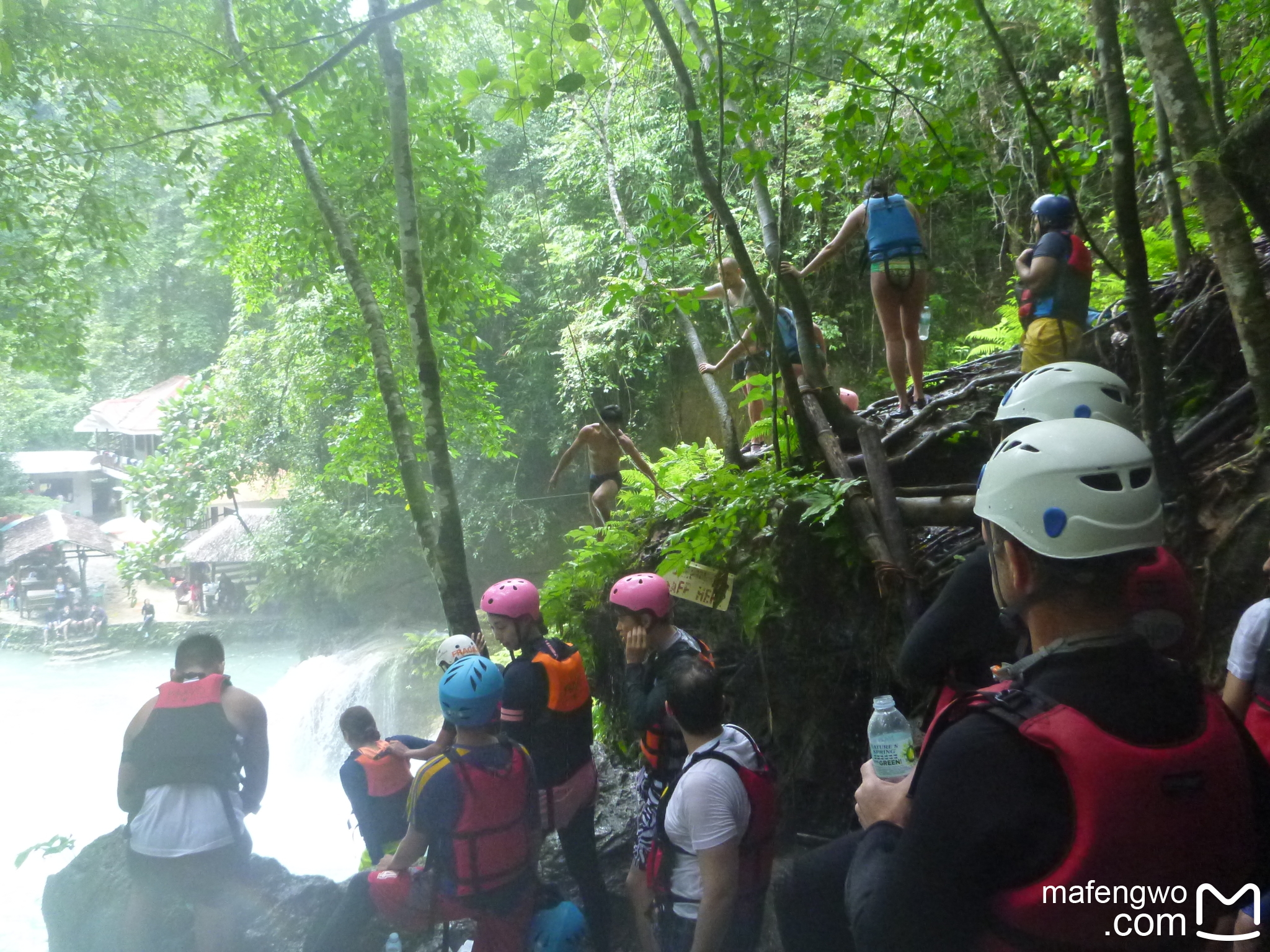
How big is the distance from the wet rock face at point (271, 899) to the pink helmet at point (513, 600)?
4.55 ft

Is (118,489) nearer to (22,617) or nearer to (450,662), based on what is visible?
(22,617)

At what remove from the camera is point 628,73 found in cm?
812

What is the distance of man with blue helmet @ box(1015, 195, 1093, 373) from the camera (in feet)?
13.4

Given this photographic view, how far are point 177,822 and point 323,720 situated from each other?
39.4ft

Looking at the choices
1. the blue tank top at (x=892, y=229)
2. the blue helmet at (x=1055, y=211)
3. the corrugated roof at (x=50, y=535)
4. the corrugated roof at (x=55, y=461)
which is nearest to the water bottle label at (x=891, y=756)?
the blue helmet at (x=1055, y=211)

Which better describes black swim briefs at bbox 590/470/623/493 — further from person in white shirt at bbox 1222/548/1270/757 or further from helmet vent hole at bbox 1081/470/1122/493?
helmet vent hole at bbox 1081/470/1122/493

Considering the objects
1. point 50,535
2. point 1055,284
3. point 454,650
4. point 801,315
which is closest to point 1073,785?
point 454,650

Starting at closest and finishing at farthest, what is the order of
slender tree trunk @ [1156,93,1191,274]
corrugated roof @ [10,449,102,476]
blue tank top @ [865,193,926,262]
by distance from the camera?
slender tree trunk @ [1156,93,1191,274], blue tank top @ [865,193,926,262], corrugated roof @ [10,449,102,476]

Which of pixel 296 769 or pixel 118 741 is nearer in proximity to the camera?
pixel 118 741

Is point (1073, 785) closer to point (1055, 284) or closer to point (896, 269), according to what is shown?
point (1055, 284)

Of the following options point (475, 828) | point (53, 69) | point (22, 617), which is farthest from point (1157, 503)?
point (22, 617)

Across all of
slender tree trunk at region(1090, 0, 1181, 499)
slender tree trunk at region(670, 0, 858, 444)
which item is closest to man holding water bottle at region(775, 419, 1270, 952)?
slender tree trunk at region(1090, 0, 1181, 499)

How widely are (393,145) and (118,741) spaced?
37.6 feet

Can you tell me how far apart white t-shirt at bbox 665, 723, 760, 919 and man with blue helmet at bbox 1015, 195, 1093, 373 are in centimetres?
279
